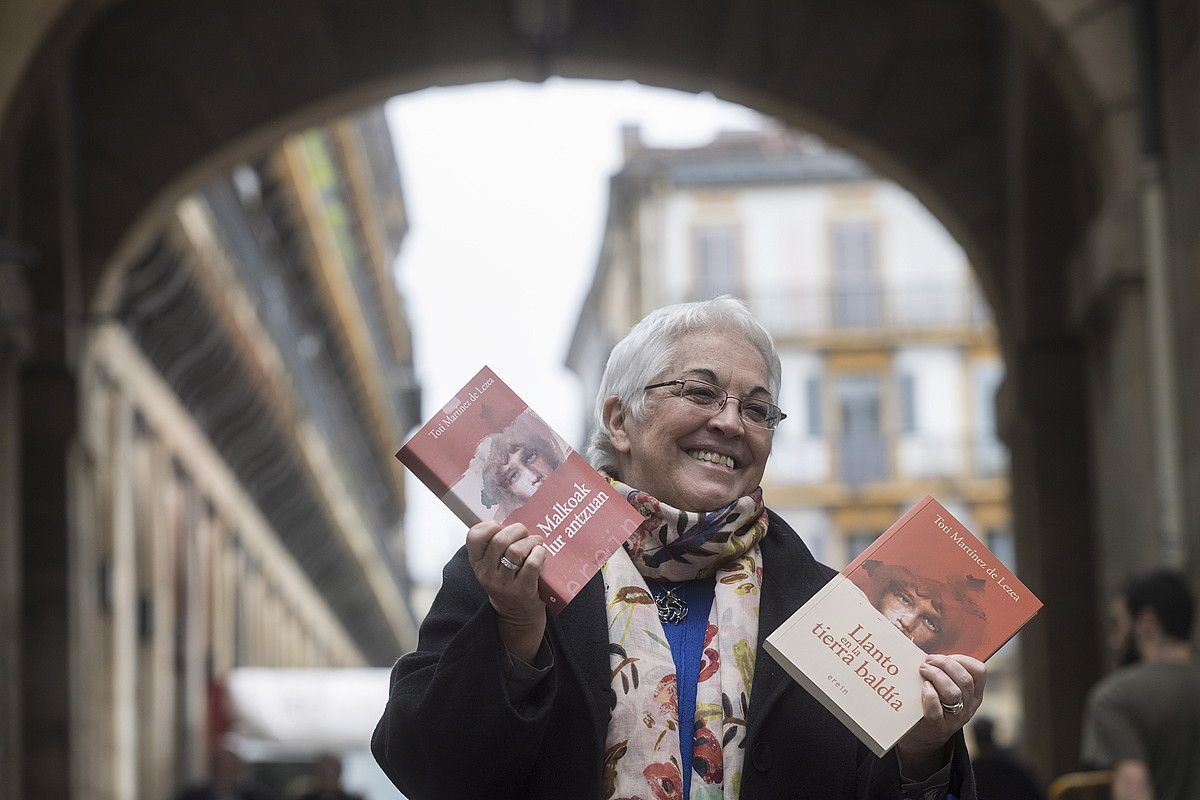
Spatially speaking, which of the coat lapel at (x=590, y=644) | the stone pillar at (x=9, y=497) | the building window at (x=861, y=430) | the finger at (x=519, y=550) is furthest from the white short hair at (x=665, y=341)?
the building window at (x=861, y=430)

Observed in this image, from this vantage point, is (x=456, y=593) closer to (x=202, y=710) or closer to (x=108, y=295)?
(x=108, y=295)

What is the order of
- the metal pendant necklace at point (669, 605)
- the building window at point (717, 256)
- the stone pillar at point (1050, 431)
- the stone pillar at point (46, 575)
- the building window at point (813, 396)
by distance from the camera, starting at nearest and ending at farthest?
1. the metal pendant necklace at point (669, 605)
2. the stone pillar at point (1050, 431)
3. the stone pillar at point (46, 575)
4. the building window at point (813, 396)
5. the building window at point (717, 256)

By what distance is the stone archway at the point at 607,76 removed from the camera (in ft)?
48.4

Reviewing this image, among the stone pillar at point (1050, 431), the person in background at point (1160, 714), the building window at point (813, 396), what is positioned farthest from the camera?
the building window at point (813, 396)

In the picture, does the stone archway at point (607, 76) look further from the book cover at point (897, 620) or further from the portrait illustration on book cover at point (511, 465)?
the portrait illustration on book cover at point (511, 465)

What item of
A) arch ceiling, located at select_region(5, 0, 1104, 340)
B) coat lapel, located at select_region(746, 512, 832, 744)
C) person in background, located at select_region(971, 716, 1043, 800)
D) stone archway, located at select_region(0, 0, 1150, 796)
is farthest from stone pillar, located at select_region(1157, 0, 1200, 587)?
coat lapel, located at select_region(746, 512, 832, 744)

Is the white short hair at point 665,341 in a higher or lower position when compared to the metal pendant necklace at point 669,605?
higher

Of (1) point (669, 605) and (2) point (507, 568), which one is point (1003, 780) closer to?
(1) point (669, 605)

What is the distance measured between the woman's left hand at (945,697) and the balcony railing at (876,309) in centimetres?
5386

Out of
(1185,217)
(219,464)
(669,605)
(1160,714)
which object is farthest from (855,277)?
(669,605)

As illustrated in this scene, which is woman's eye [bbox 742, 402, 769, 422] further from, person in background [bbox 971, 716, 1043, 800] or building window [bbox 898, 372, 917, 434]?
building window [bbox 898, 372, 917, 434]

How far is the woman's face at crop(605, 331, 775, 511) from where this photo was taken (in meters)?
4.20

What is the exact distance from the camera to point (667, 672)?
4.07 m

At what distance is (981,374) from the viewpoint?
Answer: 5784 cm
